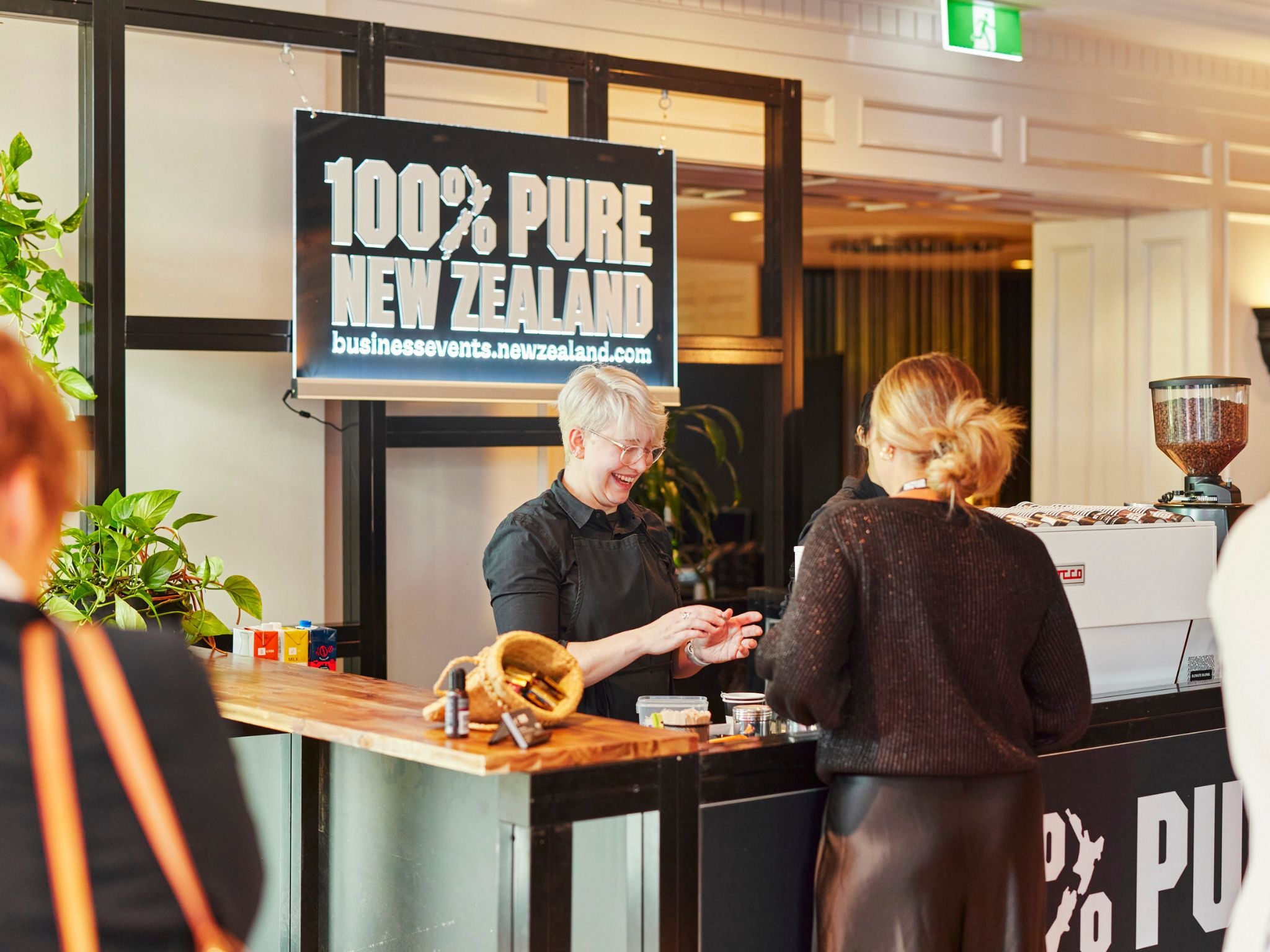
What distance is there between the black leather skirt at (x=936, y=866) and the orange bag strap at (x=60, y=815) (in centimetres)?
119

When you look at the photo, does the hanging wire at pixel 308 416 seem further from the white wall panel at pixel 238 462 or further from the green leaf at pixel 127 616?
the green leaf at pixel 127 616

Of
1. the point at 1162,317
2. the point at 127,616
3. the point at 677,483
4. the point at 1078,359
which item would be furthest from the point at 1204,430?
the point at 1078,359

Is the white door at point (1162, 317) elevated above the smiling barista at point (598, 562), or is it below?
above

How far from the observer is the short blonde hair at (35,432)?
1.16 metres

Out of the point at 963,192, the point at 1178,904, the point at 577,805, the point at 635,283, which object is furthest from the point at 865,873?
the point at 963,192

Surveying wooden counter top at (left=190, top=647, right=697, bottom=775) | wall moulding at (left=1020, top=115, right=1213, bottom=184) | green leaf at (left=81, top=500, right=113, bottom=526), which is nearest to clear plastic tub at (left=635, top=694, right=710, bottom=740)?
wooden counter top at (left=190, top=647, right=697, bottom=775)

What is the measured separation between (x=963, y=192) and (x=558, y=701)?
4.01 metres

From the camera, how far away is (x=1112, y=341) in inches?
241

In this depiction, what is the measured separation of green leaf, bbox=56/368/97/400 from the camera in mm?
3096

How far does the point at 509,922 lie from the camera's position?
1829 mm

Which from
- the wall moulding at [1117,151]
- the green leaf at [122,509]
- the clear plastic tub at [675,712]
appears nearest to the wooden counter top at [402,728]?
the clear plastic tub at [675,712]

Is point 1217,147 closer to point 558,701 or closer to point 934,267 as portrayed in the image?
point 934,267

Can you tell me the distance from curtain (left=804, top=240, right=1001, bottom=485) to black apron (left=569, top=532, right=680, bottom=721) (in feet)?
22.5

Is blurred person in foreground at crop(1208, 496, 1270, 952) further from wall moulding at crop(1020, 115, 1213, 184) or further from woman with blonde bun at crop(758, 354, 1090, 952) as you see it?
wall moulding at crop(1020, 115, 1213, 184)
